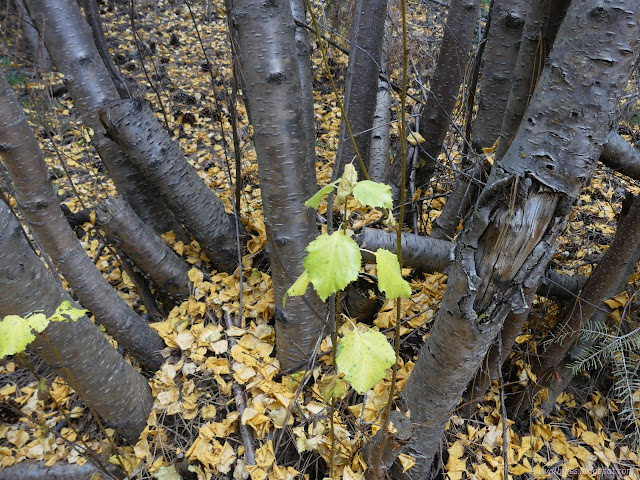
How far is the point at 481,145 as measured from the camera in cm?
215

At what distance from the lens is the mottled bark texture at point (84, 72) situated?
2.21 meters

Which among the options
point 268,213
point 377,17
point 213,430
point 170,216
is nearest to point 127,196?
point 170,216

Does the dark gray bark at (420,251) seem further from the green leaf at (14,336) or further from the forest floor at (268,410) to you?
the green leaf at (14,336)

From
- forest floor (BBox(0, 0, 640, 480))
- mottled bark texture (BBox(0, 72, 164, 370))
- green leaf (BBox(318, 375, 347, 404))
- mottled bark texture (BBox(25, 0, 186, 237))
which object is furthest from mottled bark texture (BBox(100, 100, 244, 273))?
green leaf (BBox(318, 375, 347, 404))

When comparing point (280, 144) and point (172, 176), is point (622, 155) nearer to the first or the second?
point (280, 144)

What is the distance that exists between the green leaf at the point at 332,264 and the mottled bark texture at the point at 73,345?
0.98 metres

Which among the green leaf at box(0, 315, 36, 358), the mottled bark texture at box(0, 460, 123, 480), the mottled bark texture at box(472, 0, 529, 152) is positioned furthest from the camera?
the mottled bark texture at box(472, 0, 529, 152)

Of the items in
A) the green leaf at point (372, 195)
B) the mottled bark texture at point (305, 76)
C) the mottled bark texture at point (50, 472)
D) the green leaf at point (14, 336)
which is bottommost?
the mottled bark texture at point (50, 472)

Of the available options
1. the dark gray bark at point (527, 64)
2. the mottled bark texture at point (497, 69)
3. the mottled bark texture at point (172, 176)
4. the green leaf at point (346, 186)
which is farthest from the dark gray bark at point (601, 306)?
the mottled bark texture at point (172, 176)

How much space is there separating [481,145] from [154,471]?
228 cm

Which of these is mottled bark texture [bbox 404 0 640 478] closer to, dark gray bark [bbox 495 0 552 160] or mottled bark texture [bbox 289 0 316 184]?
dark gray bark [bbox 495 0 552 160]

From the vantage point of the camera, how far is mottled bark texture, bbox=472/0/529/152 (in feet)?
6.38

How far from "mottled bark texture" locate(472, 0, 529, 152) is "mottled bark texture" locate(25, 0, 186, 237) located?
207 centimetres

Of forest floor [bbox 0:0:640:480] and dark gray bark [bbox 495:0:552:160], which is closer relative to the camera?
dark gray bark [bbox 495:0:552:160]
